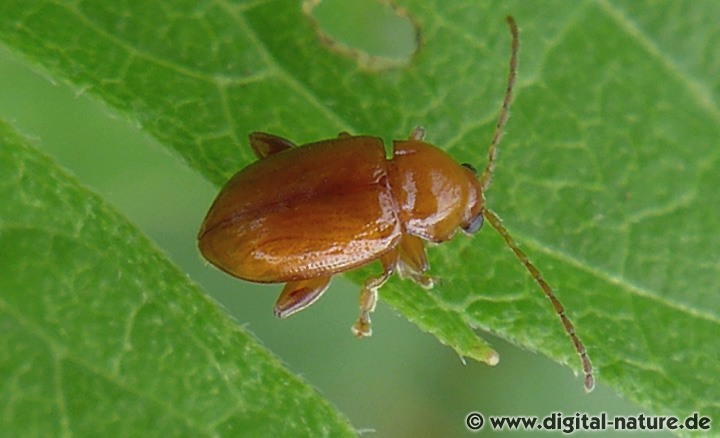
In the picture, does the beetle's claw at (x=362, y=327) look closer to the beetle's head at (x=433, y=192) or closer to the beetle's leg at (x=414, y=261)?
the beetle's leg at (x=414, y=261)

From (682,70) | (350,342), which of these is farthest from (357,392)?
(682,70)

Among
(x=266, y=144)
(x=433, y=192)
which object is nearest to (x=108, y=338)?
(x=266, y=144)

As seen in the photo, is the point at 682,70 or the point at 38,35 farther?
the point at 682,70

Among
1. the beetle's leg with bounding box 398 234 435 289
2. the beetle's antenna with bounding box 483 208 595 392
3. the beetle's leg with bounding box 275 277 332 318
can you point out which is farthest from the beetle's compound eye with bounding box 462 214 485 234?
the beetle's leg with bounding box 275 277 332 318

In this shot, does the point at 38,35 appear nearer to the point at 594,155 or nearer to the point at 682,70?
the point at 594,155

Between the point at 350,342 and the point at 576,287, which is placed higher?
the point at 576,287

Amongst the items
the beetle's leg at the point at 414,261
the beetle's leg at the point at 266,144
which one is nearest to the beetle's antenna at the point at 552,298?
the beetle's leg at the point at 414,261

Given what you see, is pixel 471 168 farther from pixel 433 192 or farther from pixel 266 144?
pixel 266 144

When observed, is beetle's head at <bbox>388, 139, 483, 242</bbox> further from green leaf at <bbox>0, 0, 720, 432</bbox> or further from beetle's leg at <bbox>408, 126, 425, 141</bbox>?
green leaf at <bbox>0, 0, 720, 432</bbox>
